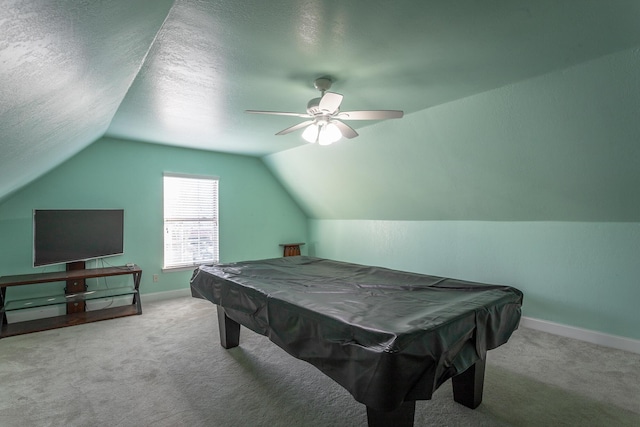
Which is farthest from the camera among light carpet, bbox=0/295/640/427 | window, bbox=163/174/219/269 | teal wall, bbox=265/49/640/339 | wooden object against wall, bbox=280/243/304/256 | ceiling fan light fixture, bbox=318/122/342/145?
wooden object against wall, bbox=280/243/304/256

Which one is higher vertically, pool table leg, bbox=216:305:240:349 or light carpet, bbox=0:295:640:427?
pool table leg, bbox=216:305:240:349

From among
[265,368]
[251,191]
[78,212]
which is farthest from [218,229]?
[265,368]

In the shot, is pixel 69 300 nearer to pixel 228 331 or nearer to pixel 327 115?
pixel 228 331

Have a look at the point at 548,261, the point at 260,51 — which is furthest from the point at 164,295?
the point at 548,261

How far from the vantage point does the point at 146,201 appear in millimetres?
4305

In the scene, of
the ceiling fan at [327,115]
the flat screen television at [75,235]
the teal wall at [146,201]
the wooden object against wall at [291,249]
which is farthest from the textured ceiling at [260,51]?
the wooden object against wall at [291,249]

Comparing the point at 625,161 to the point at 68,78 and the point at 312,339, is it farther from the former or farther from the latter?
the point at 68,78

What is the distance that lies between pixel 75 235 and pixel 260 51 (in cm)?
319

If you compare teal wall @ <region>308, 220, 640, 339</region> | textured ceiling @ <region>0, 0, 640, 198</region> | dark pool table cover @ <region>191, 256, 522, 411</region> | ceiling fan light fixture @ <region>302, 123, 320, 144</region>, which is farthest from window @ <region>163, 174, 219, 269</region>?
teal wall @ <region>308, 220, 640, 339</region>

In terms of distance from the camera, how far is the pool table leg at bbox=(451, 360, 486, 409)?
6.45 ft

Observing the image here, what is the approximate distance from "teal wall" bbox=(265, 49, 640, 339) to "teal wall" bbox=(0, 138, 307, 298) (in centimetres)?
127

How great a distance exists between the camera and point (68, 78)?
5.05 feet

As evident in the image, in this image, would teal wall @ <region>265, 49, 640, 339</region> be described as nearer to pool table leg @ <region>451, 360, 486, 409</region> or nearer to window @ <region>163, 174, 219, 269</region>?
window @ <region>163, 174, 219, 269</region>

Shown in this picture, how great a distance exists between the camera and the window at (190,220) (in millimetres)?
4523
